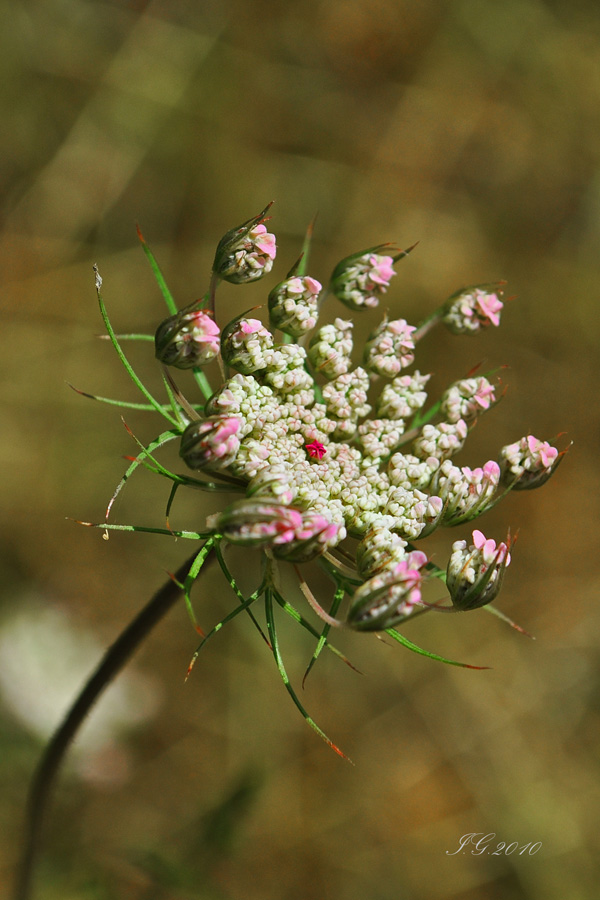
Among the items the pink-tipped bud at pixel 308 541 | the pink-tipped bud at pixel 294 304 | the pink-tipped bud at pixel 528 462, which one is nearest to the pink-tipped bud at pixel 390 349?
the pink-tipped bud at pixel 294 304

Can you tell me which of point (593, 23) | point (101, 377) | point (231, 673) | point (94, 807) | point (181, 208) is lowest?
point (94, 807)

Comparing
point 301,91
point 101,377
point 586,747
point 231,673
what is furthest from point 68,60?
point 586,747

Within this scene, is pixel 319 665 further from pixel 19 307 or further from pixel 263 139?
pixel 263 139

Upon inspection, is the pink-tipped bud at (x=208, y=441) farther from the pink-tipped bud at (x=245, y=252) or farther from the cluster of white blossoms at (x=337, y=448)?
the pink-tipped bud at (x=245, y=252)

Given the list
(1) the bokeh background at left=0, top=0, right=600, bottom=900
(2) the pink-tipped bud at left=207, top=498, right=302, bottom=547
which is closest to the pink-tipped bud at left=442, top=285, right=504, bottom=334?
(2) the pink-tipped bud at left=207, top=498, right=302, bottom=547

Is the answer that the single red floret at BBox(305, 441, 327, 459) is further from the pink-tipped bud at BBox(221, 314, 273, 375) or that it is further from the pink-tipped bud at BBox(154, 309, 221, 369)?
the pink-tipped bud at BBox(154, 309, 221, 369)

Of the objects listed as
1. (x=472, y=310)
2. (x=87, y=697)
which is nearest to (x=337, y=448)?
(x=472, y=310)

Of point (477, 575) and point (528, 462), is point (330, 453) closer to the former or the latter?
point (477, 575)
